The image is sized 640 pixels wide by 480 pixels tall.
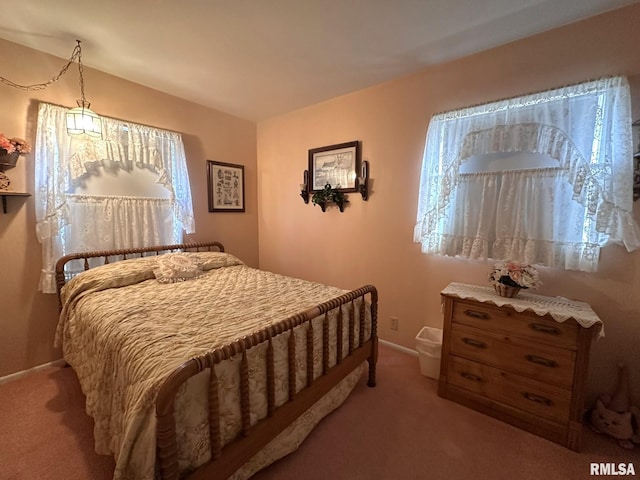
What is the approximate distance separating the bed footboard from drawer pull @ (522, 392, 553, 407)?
106cm

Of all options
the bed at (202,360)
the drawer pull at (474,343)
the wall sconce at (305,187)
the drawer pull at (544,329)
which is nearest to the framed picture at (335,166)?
the wall sconce at (305,187)

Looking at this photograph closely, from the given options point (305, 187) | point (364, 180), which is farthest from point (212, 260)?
point (364, 180)

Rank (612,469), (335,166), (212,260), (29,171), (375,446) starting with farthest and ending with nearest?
(335,166)
(212,260)
(29,171)
(375,446)
(612,469)

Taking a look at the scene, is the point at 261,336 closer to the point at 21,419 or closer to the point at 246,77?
the point at 21,419

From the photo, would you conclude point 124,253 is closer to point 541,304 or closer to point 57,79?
point 57,79

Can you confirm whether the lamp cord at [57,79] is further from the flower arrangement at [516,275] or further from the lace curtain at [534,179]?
the flower arrangement at [516,275]

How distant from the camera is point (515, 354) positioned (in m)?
1.80

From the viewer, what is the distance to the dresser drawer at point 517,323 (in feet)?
5.36

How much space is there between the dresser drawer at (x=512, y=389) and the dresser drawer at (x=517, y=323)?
284mm

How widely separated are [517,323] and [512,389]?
1.47 feet

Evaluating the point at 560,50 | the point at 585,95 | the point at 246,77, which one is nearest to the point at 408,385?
the point at 585,95

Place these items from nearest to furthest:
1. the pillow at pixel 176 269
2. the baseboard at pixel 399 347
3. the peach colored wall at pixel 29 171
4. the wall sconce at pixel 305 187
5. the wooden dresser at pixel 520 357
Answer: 1. the wooden dresser at pixel 520 357
2. the peach colored wall at pixel 29 171
3. the pillow at pixel 176 269
4. the baseboard at pixel 399 347
5. the wall sconce at pixel 305 187

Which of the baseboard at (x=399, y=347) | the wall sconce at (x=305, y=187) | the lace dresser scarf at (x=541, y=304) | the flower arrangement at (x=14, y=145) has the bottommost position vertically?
the baseboard at (x=399, y=347)

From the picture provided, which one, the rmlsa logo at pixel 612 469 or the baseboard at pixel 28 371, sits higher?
the baseboard at pixel 28 371
